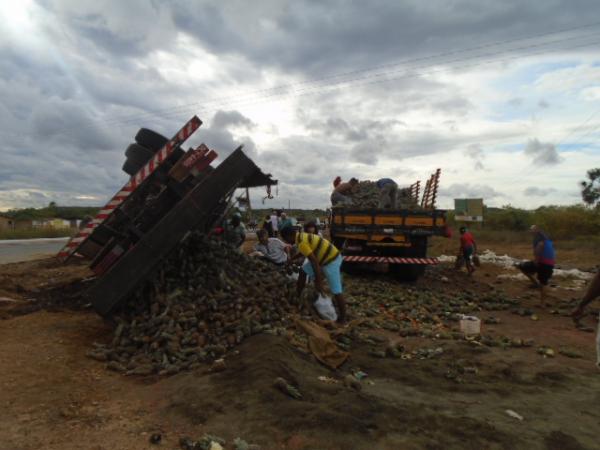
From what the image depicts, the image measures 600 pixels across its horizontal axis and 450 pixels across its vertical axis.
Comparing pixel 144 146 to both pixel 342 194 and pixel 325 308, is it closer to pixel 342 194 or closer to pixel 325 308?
pixel 325 308

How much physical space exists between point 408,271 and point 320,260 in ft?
15.4

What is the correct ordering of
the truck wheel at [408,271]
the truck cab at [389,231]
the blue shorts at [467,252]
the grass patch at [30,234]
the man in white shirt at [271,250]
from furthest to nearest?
the grass patch at [30,234]
the blue shorts at [467,252]
the truck wheel at [408,271]
the truck cab at [389,231]
the man in white shirt at [271,250]

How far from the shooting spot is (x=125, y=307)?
554cm

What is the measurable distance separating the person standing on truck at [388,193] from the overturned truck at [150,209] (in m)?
4.65

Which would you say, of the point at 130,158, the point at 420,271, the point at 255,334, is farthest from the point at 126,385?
the point at 420,271

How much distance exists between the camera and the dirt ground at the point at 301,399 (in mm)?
2967

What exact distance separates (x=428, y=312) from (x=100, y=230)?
5.16 metres

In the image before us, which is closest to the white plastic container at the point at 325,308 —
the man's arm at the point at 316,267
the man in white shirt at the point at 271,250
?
the man's arm at the point at 316,267

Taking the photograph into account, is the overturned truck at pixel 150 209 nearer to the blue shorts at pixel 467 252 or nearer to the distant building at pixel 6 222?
the blue shorts at pixel 467 252

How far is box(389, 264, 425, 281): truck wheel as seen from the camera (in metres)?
9.99

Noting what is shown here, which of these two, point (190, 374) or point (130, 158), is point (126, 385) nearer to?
point (190, 374)

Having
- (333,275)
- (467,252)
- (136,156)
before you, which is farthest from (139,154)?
(467,252)

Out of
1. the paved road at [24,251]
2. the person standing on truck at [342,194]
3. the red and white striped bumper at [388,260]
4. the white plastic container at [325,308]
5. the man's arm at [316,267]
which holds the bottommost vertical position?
the paved road at [24,251]

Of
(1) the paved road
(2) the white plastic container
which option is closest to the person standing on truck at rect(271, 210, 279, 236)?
(1) the paved road
